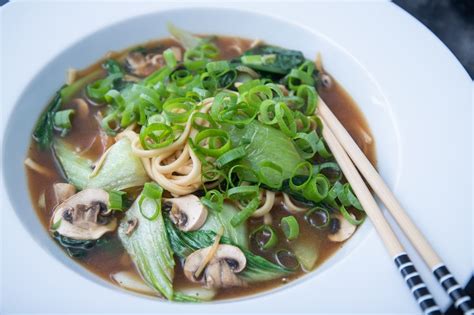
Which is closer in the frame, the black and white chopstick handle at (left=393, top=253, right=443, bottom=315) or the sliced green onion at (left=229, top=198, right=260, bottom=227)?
the black and white chopstick handle at (left=393, top=253, right=443, bottom=315)

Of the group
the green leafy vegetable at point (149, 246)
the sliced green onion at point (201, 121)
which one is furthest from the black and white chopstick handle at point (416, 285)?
the sliced green onion at point (201, 121)

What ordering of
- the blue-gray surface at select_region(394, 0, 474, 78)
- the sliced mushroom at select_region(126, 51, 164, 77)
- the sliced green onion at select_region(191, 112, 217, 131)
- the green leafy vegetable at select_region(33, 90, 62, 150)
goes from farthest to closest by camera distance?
the blue-gray surface at select_region(394, 0, 474, 78)
the sliced mushroom at select_region(126, 51, 164, 77)
the green leafy vegetable at select_region(33, 90, 62, 150)
the sliced green onion at select_region(191, 112, 217, 131)

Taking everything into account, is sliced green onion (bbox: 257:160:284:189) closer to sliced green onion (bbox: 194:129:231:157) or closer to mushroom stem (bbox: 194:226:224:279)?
sliced green onion (bbox: 194:129:231:157)

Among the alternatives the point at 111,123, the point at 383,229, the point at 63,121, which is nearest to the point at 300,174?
the point at 383,229

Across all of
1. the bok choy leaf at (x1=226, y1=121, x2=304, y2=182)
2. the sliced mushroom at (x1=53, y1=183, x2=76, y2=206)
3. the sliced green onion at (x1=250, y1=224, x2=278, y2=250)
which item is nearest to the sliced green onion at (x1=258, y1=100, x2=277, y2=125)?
the bok choy leaf at (x1=226, y1=121, x2=304, y2=182)

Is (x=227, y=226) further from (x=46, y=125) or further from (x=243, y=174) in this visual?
(x=46, y=125)

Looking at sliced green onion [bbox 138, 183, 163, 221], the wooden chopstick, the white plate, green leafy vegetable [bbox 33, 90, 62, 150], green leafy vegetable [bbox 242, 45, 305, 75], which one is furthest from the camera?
green leafy vegetable [bbox 242, 45, 305, 75]
